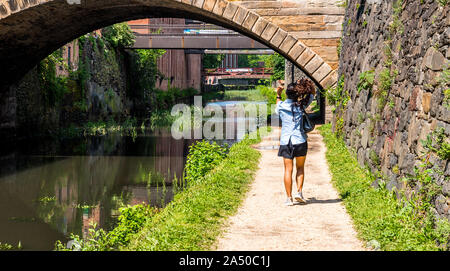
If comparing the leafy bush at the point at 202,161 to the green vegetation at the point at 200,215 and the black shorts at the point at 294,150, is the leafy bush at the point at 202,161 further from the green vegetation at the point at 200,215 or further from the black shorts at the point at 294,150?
the black shorts at the point at 294,150

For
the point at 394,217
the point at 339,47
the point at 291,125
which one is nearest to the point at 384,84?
the point at 291,125

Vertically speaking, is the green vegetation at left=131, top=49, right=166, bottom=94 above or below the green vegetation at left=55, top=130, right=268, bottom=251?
above

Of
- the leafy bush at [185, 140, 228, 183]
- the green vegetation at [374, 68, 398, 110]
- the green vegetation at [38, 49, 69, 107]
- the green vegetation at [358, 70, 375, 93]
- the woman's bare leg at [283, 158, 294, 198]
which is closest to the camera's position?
the woman's bare leg at [283, 158, 294, 198]

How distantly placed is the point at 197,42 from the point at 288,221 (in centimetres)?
2016

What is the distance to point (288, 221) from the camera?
231 inches

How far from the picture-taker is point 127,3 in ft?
48.0

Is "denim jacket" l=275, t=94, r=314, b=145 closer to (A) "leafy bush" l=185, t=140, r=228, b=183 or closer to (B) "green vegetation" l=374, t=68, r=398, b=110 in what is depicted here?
(B) "green vegetation" l=374, t=68, r=398, b=110

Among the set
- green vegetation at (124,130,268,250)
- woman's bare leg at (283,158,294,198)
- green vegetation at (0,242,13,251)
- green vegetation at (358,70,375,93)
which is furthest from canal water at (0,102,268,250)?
green vegetation at (358,70,375,93)

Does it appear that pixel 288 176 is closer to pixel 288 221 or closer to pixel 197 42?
pixel 288 221

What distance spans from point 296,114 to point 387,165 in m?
1.35

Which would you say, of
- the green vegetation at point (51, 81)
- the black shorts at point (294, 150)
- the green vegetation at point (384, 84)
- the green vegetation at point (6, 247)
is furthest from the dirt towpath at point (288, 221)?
the green vegetation at point (51, 81)

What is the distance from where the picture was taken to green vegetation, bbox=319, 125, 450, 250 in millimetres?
4648

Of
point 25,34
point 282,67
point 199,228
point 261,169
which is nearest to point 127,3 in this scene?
point 25,34

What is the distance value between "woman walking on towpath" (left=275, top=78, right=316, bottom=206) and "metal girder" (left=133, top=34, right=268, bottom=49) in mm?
18095
